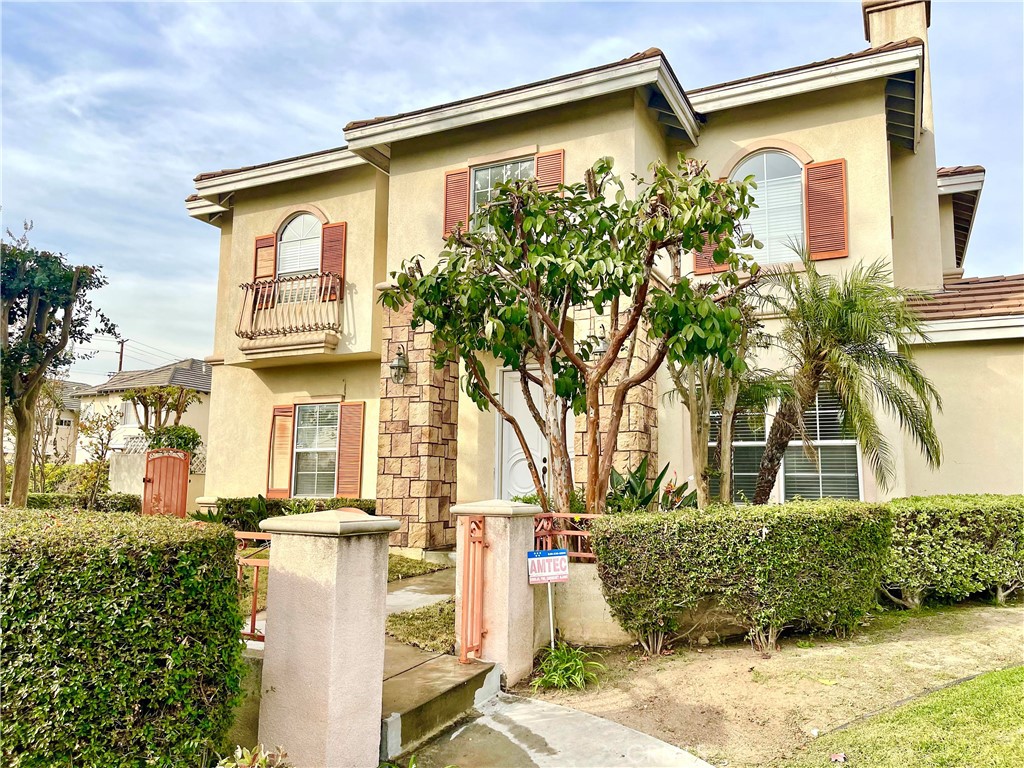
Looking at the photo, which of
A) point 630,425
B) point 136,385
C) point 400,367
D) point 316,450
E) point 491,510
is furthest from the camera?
point 136,385

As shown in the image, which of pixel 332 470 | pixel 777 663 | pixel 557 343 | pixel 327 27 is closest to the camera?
pixel 777 663

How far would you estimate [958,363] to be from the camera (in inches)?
362

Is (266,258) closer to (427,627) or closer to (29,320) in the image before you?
(29,320)

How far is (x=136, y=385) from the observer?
2730 centimetres

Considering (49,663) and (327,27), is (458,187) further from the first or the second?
(49,663)

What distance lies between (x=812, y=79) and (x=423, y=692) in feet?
30.3

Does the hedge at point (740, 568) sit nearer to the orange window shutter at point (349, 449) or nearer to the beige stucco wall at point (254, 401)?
the orange window shutter at point (349, 449)

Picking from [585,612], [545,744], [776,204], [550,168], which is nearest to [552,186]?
[550,168]

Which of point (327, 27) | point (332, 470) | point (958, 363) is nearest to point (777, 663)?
point (958, 363)

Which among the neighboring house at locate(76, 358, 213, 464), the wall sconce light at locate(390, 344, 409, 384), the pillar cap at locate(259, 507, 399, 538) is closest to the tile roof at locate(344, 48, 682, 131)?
the wall sconce light at locate(390, 344, 409, 384)

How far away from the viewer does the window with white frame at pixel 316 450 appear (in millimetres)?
12867

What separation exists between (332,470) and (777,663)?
30.0 feet

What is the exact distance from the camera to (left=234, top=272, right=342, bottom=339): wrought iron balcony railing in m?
12.2

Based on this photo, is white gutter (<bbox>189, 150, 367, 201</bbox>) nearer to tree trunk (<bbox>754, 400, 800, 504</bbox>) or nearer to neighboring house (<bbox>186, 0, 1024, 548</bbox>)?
neighboring house (<bbox>186, 0, 1024, 548</bbox>)
